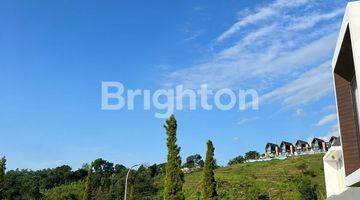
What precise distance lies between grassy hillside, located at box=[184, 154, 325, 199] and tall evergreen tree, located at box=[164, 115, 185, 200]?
29.1 metres

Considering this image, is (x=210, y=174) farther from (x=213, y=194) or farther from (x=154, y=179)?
(x=154, y=179)

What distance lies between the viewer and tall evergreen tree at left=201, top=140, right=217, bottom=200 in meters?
30.6

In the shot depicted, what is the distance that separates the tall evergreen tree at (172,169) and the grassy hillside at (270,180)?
29054mm

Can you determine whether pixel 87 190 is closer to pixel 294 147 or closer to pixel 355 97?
pixel 355 97

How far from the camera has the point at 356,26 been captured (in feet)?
27.6

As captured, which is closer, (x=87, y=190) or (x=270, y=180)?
(x=87, y=190)

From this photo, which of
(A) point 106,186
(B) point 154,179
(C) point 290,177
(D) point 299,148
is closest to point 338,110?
(C) point 290,177

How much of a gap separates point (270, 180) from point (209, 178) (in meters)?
38.7

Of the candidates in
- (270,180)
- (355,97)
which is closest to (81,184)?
(270,180)

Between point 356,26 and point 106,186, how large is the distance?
212 ft

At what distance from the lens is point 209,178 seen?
31078 mm

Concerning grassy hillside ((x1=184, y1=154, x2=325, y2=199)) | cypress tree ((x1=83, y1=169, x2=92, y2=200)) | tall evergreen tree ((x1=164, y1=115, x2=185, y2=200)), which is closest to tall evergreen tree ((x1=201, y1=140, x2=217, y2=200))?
tall evergreen tree ((x1=164, y1=115, x2=185, y2=200))

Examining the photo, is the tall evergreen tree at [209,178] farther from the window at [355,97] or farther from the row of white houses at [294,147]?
the row of white houses at [294,147]

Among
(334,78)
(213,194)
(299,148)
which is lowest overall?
(213,194)
